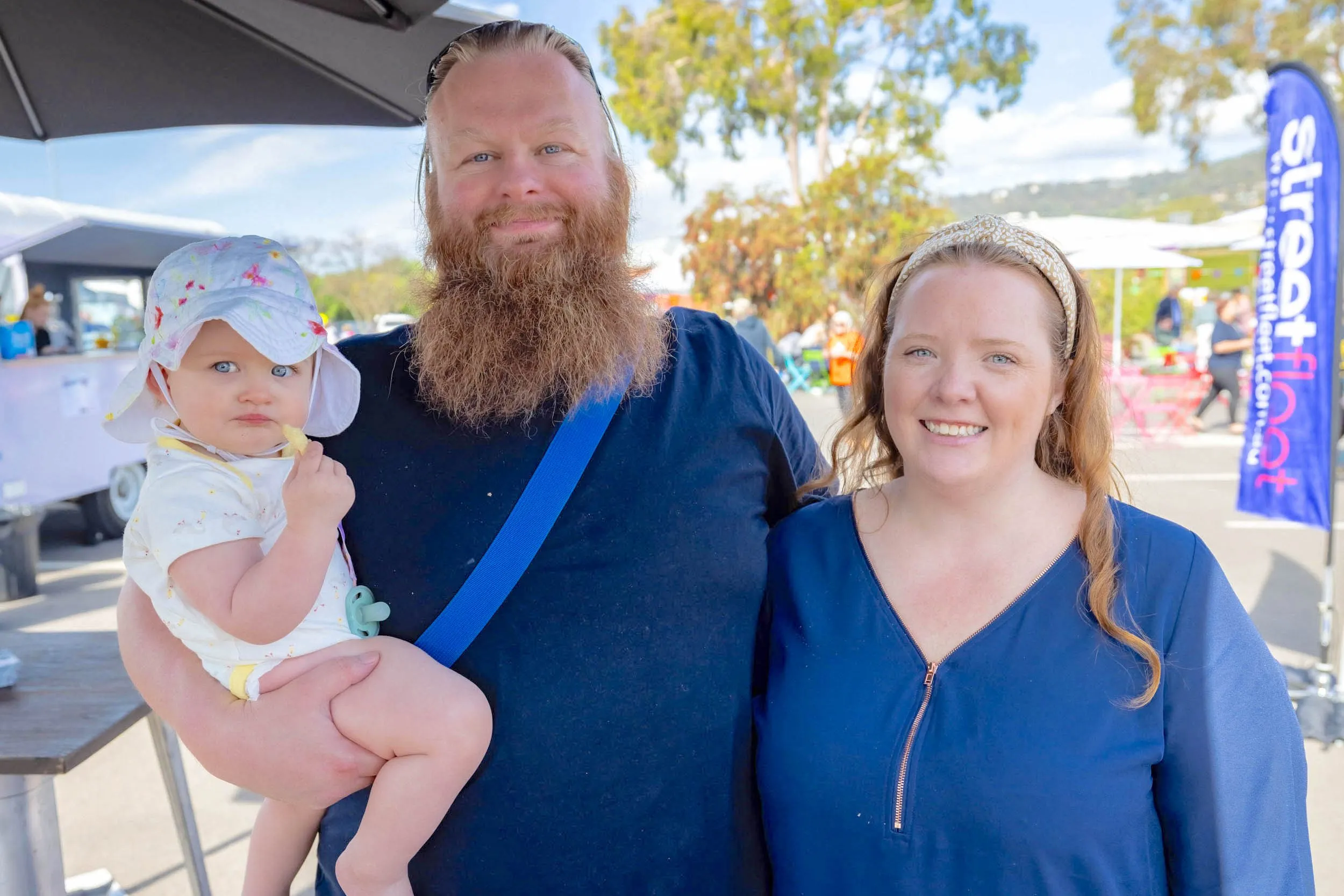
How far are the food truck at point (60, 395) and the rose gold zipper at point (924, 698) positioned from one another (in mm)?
5391

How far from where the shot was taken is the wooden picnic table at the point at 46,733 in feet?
6.22

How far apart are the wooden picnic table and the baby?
0.67 metres

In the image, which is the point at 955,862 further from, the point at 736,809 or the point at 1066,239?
the point at 1066,239

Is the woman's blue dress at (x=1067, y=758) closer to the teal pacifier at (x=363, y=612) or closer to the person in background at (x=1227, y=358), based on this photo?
the teal pacifier at (x=363, y=612)

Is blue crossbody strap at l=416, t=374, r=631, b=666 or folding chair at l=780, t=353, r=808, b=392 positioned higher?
blue crossbody strap at l=416, t=374, r=631, b=666

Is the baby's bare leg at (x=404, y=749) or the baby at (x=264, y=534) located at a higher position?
the baby at (x=264, y=534)

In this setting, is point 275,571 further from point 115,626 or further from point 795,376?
point 795,376

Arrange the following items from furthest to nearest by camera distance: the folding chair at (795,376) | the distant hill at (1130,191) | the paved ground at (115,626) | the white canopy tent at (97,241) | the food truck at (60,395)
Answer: the distant hill at (1130,191) → the folding chair at (795,376) → the white canopy tent at (97,241) → the food truck at (60,395) → the paved ground at (115,626)

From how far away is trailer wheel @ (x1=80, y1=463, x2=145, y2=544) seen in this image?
8.26m

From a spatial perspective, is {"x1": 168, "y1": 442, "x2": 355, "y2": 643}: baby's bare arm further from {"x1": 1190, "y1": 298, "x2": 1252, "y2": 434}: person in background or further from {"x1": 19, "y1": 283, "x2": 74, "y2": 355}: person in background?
{"x1": 1190, "y1": 298, "x2": 1252, "y2": 434}: person in background

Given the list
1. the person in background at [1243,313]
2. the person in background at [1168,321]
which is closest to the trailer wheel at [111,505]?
the person in background at [1243,313]

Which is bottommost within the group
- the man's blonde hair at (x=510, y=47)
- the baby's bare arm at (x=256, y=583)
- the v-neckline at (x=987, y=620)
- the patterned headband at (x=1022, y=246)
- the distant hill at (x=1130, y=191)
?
the v-neckline at (x=987, y=620)

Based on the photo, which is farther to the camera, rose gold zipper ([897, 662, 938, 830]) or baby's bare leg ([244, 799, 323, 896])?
baby's bare leg ([244, 799, 323, 896])

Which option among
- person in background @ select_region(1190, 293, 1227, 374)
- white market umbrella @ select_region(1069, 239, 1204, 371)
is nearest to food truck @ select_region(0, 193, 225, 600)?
white market umbrella @ select_region(1069, 239, 1204, 371)
